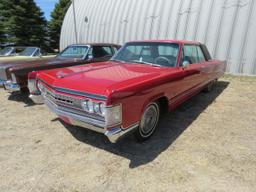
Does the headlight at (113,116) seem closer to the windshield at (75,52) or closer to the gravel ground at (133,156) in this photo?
the gravel ground at (133,156)

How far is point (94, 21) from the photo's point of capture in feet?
49.2

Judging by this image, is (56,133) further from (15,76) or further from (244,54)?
(244,54)

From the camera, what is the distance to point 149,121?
351 cm

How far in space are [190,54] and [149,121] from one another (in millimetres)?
2197

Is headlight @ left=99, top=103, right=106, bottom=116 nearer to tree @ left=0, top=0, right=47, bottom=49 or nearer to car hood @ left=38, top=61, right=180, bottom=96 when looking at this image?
car hood @ left=38, top=61, right=180, bottom=96

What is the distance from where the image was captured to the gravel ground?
2.55 m

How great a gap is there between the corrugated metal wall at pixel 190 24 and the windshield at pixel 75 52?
532cm

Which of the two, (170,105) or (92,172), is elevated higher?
(170,105)

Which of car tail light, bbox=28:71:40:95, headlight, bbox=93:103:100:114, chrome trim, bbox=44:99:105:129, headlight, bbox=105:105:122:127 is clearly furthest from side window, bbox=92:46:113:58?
headlight, bbox=105:105:122:127

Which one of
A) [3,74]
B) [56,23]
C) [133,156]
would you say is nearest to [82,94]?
[133,156]

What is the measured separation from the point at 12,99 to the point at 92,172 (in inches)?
177

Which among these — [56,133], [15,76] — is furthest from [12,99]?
[56,133]

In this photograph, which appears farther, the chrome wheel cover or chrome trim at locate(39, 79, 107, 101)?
the chrome wheel cover

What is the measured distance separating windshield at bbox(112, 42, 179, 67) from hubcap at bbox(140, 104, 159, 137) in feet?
3.23
